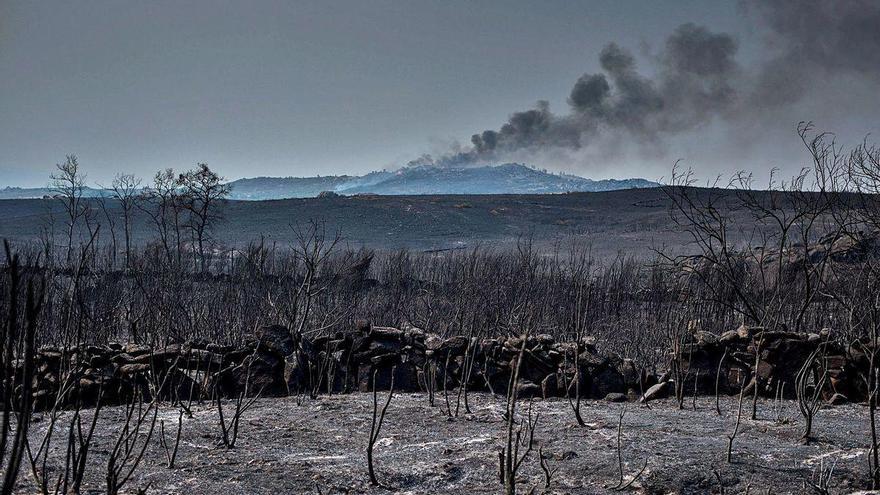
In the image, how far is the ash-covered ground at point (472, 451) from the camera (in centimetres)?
625

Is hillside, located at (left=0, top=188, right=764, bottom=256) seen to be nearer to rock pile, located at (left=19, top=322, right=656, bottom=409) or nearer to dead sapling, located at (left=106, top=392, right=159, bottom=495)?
rock pile, located at (left=19, top=322, right=656, bottom=409)

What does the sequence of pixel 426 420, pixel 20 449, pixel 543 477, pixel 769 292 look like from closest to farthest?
pixel 20 449, pixel 543 477, pixel 426 420, pixel 769 292

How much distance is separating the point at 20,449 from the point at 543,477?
16.9ft

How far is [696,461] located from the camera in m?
6.63

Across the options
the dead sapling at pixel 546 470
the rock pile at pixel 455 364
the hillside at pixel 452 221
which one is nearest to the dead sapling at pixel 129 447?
the rock pile at pixel 455 364

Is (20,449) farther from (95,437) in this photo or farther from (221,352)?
(221,352)

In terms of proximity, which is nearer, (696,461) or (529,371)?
(696,461)

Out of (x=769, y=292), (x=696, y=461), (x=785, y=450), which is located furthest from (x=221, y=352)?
(x=769, y=292)

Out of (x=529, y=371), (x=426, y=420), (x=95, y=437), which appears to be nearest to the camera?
(x=95, y=437)

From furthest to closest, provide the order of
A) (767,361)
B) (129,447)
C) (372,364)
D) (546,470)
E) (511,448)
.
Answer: (372,364)
(767,361)
(129,447)
(546,470)
(511,448)

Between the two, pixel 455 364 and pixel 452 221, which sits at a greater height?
pixel 452 221

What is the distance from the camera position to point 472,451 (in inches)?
286

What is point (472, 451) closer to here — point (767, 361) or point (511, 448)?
point (511, 448)

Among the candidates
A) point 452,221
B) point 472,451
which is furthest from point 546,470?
point 452,221
